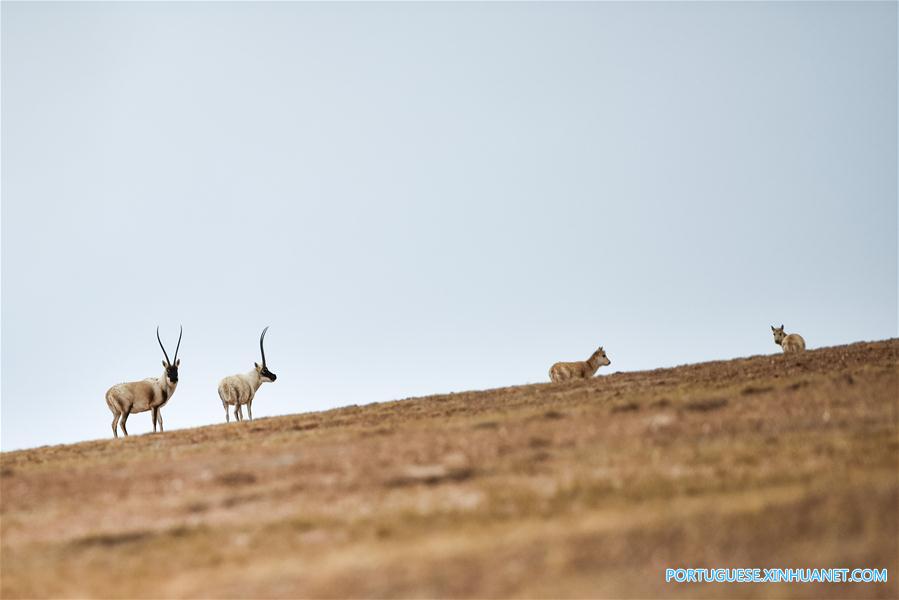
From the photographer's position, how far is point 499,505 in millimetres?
10500

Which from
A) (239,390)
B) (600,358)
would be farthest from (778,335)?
(239,390)

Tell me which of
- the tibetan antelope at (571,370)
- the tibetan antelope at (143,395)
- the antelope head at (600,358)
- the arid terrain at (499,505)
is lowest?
the arid terrain at (499,505)

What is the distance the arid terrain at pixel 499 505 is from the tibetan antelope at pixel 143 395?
12838 mm

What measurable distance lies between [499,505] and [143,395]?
24820mm

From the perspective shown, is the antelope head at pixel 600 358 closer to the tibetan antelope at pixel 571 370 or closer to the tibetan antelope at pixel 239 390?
the tibetan antelope at pixel 571 370

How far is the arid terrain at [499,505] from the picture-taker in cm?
812

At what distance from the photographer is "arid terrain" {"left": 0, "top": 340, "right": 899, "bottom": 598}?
8.12 metres

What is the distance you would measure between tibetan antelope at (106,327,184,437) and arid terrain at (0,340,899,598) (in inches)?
505

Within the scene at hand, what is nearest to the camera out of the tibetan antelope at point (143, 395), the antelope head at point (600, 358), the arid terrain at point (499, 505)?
the arid terrain at point (499, 505)

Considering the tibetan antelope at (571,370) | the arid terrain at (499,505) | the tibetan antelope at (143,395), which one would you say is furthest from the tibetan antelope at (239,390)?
the arid terrain at (499,505)

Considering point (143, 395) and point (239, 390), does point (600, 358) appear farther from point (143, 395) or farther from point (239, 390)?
point (143, 395)

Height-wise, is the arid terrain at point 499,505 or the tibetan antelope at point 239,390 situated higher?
the tibetan antelope at point 239,390

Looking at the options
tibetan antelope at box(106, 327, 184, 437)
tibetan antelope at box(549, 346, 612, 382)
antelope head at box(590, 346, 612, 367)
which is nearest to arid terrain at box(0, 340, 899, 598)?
tibetan antelope at box(106, 327, 184, 437)

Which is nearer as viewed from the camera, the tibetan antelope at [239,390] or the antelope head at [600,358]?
the tibetan antelope at [239,390]
